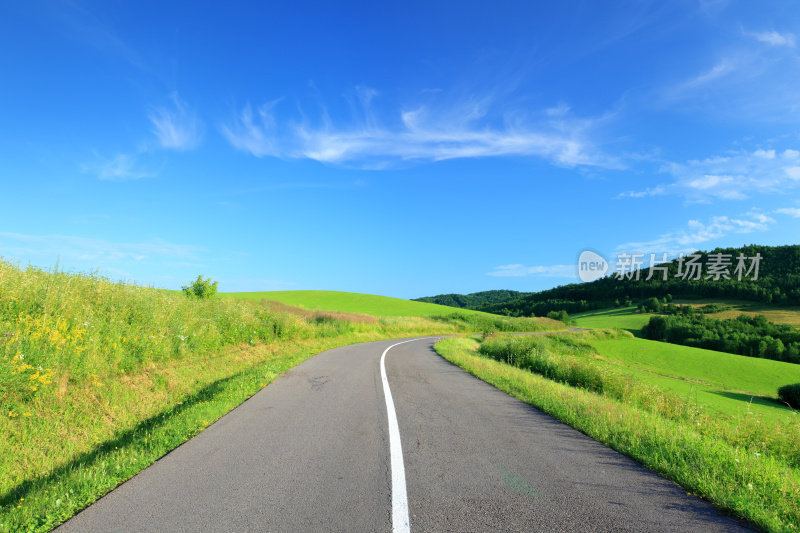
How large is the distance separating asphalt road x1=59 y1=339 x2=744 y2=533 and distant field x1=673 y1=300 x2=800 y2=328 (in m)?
101

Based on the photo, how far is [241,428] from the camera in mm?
6562

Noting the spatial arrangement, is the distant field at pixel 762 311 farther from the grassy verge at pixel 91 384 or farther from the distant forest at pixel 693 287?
the grassy verge at pixel 91 384

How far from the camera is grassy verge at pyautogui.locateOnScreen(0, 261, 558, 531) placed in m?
4.79

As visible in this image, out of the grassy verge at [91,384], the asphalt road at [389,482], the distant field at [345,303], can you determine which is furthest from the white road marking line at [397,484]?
the distant field at [345,303]

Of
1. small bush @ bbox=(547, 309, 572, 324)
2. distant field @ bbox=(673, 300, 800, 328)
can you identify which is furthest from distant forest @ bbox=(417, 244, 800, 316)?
small bush @ bbox=(547, 309, 572, 324)

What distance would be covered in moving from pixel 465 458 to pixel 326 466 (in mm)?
1896

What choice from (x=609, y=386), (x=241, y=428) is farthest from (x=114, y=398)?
(x=609, y=386)

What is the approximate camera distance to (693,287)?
340 feet

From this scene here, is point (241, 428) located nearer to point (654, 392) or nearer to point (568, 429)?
point (568, 429)

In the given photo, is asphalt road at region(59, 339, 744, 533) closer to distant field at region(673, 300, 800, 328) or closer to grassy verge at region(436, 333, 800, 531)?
grassy verge at region(436, 333, 800, 531)

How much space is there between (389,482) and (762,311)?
113176mm

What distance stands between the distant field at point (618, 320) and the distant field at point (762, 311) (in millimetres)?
13939

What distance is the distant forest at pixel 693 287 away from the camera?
9106 centimetres

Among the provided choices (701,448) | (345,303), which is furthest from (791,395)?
(345,303)
